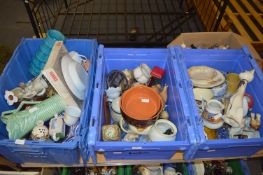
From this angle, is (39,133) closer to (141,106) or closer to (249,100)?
(141,106)

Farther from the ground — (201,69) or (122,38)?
(122,38)

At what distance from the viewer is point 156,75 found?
1.18 meters

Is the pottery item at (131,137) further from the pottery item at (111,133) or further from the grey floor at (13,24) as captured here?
the grey floor at (13,24)

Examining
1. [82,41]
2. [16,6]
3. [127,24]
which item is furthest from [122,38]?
[16,6]

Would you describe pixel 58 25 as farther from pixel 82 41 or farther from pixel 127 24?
pixel 82 41

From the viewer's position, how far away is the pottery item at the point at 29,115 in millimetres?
904

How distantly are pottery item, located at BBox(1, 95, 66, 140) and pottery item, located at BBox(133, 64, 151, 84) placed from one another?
38cm

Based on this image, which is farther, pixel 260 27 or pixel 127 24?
pixel 127 24

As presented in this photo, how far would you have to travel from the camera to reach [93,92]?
1.03 m

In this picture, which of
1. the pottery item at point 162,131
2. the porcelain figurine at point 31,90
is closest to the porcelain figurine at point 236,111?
the pottery item at point 162,131

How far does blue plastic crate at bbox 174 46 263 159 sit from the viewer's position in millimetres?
885

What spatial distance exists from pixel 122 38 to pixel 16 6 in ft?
4.77

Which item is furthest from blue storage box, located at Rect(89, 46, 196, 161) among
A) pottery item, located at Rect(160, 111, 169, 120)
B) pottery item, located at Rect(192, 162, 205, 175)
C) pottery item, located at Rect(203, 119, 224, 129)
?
pottery item, located at Rect(192, 162, 205, 175)

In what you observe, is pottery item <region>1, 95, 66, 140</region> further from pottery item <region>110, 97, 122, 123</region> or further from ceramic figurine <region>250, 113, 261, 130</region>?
ceramic figurine <region>250, 113, 261, 130</region>
